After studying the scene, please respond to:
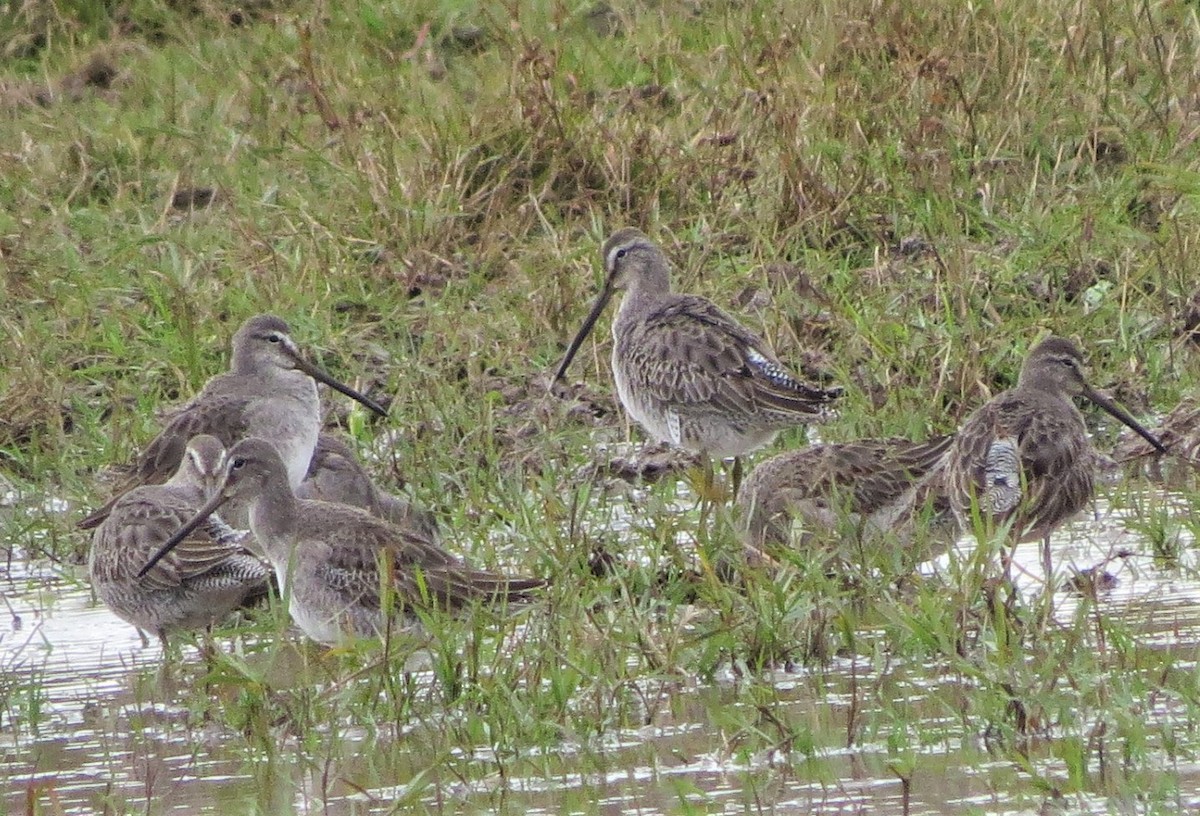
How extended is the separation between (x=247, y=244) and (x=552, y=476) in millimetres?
2631

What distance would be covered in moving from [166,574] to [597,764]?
2058 mm

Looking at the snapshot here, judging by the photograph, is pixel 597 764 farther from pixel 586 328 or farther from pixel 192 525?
pixel 586 328

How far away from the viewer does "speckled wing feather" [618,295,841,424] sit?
766 cm

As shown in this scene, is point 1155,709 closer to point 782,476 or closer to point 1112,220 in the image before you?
point 782,476

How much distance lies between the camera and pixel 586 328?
28.1ft

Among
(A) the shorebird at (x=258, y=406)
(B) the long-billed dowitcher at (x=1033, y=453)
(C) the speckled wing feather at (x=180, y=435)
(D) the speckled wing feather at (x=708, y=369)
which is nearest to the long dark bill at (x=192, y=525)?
(C) the speckled wing feather at (x=180, y=435)

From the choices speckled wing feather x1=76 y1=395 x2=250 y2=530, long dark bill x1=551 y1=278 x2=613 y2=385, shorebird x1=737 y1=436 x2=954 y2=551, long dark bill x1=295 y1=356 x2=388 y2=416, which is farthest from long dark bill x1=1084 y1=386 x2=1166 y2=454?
speckled wing feather x1=76 y1=395 x2=250 y2=530

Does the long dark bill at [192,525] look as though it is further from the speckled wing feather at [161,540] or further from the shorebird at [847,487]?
the shorebird at [847,487]

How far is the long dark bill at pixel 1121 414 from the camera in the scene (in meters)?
7.12

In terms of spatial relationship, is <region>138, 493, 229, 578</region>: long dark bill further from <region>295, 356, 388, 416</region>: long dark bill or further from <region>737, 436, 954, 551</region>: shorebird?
<region>737, 436, 954, 551</region>: shorebird

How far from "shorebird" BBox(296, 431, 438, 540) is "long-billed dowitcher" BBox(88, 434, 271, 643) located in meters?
0.55

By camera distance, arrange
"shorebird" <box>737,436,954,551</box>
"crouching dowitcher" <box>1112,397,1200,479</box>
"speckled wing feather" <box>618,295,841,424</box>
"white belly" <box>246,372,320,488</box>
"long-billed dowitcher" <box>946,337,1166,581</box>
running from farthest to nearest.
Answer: "white belly" <box>246,372,320,488</box>
"speckled wing feather" <box>618,295,841,424</box>
"crouching dowitcher" <box>1112,397,1200,479</box>
"shorebird" <box>737,436,954,551</box>
"long-billed dowitcher" <box>946,337,1166,581</box>

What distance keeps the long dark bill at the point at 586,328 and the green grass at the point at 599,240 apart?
146 mm

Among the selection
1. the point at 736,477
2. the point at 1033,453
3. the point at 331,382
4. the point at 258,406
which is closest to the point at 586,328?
the point at 331,382
